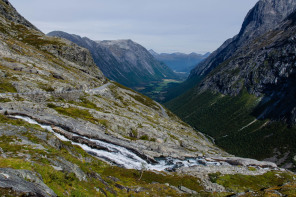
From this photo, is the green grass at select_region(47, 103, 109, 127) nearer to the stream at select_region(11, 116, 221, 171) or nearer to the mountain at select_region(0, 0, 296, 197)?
the mountain at select_region(0, 0, 296, 197)

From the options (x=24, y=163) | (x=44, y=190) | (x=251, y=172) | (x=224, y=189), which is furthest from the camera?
(x=251, y=172)

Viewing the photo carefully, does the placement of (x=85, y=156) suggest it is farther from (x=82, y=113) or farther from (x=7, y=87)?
(x=7, y=87)

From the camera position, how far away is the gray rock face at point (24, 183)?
1602cm

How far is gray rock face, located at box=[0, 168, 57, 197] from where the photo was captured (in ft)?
52.5

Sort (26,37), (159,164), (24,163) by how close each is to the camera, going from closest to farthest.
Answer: (24,163) → (159,164) → (26,37)

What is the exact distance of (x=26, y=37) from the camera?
19312 cm

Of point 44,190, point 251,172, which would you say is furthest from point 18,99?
point 251,172

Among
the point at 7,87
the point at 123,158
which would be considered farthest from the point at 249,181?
the point at 7,87

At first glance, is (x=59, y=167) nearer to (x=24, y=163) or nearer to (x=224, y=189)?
(x=24, y=163)

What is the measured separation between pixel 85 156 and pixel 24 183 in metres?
30.8

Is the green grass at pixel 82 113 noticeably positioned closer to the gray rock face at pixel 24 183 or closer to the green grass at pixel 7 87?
the green grass at pixel 7 87

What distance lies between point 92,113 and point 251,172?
214 ft

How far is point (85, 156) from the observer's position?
47438mm

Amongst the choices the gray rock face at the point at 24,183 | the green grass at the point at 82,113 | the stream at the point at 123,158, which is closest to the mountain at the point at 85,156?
the gray rock face at the point at 24,183
